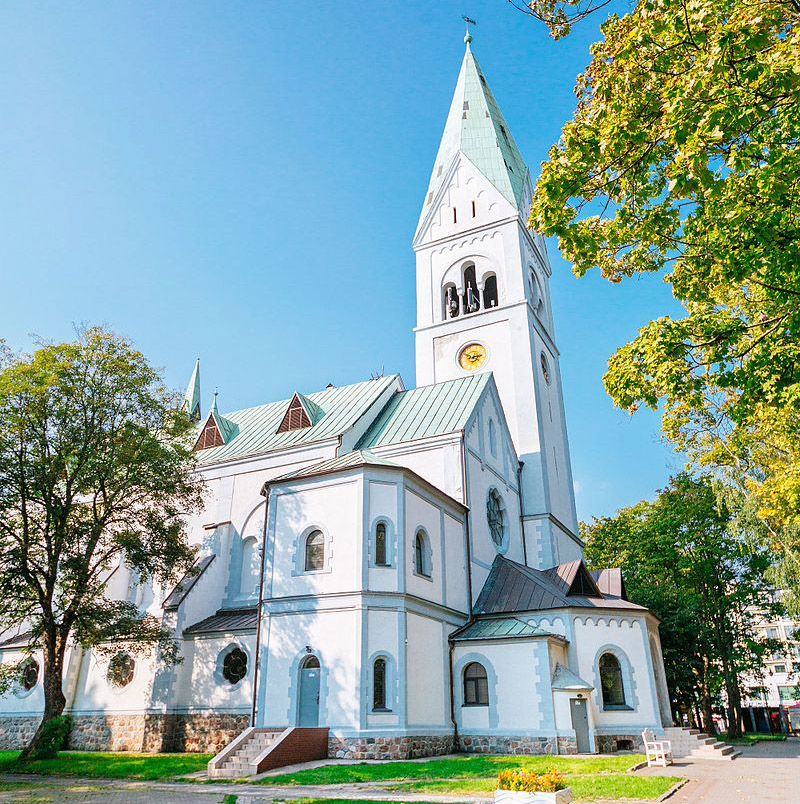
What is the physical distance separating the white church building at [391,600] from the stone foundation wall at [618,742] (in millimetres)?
69

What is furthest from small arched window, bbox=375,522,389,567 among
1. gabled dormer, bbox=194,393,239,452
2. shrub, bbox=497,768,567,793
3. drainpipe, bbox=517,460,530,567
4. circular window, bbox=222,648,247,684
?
gabled dormer, bbox=194,393,239,452

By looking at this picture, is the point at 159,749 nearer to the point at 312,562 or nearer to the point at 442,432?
the point at 312,562

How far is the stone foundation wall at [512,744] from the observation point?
19.9m

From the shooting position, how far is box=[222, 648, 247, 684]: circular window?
930 inches

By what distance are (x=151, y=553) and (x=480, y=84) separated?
3850 cm

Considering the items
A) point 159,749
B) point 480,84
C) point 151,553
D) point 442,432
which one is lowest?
point 159,749

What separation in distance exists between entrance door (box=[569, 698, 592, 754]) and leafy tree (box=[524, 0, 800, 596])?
42.0 ft

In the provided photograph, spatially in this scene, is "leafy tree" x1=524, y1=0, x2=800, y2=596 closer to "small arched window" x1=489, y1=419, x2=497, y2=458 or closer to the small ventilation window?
"small arched window" x1=489, y1=419, x2=497, y2=458

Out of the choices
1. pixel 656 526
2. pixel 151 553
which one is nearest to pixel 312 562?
pixel 151 553

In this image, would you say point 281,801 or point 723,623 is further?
point 723,623

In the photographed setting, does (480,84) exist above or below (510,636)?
above

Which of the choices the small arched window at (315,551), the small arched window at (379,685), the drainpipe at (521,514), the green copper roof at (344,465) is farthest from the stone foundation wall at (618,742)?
the green copper roof at (344,465)

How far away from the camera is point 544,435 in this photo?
3341 centimetres

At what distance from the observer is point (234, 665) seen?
939 inches
